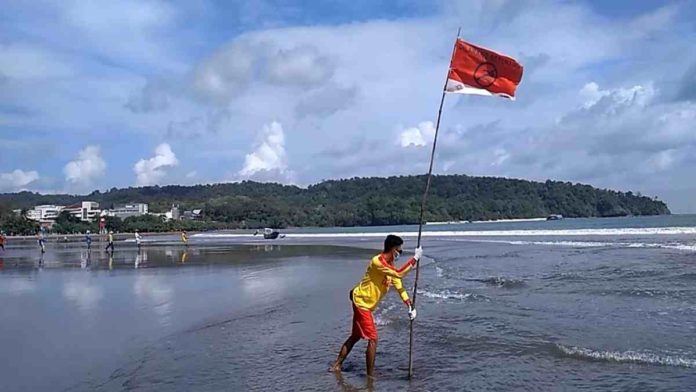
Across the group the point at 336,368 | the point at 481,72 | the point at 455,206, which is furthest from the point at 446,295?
the point at 455,206

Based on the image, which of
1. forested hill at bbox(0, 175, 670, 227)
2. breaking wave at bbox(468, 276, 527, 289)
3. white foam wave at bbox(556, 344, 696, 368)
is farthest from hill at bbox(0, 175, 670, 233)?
white foam wave at bbox(556, 344, 696, 368)

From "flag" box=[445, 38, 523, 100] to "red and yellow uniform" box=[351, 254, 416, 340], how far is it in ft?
8.50

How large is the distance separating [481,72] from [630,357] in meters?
4.85

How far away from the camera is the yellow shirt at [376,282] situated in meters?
8.96

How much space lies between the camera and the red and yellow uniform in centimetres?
898

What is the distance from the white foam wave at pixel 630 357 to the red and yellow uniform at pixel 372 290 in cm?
333

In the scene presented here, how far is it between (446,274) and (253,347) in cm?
1416

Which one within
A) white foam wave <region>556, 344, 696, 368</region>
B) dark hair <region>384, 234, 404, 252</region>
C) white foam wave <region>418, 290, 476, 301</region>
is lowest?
white foam wave <region>556, 344, 696, 368</region>

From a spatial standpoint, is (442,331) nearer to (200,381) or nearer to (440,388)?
(440,388)

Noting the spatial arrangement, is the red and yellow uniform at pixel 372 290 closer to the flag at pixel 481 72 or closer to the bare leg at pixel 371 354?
the bare leg at pixel 371 354

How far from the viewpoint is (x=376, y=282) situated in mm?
9172

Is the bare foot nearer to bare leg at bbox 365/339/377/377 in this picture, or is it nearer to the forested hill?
bare leg at bbox 365/339/377/377

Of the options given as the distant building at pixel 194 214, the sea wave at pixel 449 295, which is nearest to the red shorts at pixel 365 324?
the sea wave at pixel 449 295

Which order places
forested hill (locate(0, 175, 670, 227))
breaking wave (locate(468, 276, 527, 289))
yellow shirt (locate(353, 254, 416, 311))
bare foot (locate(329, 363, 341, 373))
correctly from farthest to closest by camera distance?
forested hill (locate(0, 175, 670, 227))
breaking wave (locate(468, 276, 527, 289))
bare foot (locate(329, 363, 341, 373))
yellow shirt (locate(353, 254, 416, 311))
